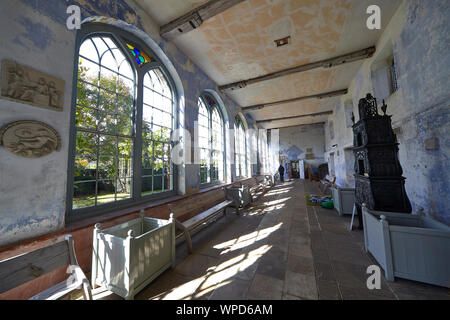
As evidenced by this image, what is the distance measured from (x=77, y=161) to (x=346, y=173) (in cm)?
908

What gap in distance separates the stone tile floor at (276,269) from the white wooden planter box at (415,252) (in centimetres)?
13

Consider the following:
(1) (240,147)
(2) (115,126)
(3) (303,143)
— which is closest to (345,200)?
(1) (240,147)

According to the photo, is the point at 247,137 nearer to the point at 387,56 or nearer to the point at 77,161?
the point at 387,56

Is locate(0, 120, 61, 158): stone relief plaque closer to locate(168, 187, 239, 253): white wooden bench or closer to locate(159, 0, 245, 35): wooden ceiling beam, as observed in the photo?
locate(168, 187, 239, 253): white wooden bench

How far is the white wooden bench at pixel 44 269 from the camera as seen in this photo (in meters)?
1.27

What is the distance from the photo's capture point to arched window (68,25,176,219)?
2406mm

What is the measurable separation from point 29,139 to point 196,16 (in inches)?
129

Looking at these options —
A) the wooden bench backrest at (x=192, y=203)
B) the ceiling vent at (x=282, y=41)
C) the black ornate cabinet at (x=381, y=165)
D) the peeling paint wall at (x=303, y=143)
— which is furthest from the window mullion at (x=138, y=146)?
the peeling paint wall at (x=303, y=143)

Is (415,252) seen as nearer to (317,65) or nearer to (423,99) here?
(423,99)

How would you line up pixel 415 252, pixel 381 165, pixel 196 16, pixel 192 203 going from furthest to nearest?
pixel 192 203, pixel 196 16, pixel 381 165, pixel 415 252

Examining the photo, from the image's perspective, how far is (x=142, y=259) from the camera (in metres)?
1.87

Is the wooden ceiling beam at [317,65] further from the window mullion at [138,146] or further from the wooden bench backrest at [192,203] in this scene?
the wooden bench backrest at [192,203]

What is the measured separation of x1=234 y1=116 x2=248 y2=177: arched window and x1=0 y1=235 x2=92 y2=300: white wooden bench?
6.93 meters

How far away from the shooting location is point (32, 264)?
140 centimetres
